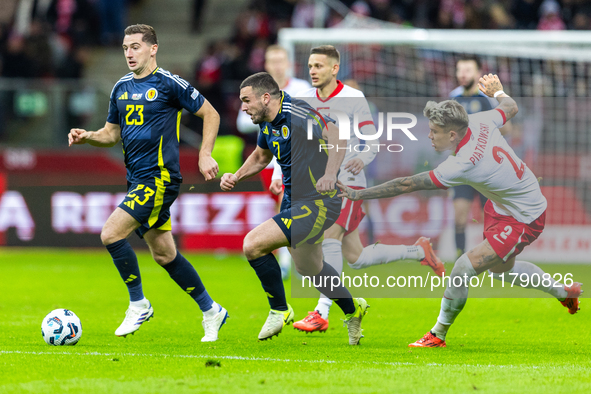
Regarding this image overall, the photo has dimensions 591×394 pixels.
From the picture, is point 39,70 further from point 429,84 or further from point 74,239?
point 429,84

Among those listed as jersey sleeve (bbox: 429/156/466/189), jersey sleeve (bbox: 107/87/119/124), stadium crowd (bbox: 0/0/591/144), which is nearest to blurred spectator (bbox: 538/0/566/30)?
stadium crowd (bbox: 0/0/591/144)

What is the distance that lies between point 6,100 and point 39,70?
2308 millimetres

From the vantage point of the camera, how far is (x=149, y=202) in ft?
19.5

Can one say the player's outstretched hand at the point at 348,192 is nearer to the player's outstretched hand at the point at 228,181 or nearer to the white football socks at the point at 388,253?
the white football socks at the point at 388,253

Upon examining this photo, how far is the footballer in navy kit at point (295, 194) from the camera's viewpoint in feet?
18.6

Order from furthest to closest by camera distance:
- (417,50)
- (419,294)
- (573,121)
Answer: (417,50) → (573,121) → (419,294)

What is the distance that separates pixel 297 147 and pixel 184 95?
1.01 m

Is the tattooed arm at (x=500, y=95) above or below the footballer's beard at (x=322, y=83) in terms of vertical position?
below

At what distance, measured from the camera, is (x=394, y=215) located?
22.8ft

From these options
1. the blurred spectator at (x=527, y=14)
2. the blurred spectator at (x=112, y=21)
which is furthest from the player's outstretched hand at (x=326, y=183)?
the blurred spectator at (x=112, y=21)

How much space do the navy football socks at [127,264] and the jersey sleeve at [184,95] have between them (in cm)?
113

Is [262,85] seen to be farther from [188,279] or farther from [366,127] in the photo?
[188,279]

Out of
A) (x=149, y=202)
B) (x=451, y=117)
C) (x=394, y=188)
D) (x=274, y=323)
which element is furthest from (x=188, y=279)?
(x=451, y=117)

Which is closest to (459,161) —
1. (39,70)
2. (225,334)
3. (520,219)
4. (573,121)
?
(520,219)
